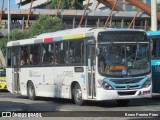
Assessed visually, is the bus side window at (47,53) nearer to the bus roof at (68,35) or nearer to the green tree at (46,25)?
the bus roof at (68,35)

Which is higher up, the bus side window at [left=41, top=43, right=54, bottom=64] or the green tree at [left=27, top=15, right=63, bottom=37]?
the green tree at [left=27, top=15, right=63, bottom=37]

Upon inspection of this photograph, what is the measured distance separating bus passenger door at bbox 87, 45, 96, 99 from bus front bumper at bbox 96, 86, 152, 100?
0.44 metres

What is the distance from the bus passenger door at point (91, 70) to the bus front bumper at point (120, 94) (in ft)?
1.45

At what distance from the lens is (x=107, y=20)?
98.8m

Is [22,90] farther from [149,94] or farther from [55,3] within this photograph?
[55,3]

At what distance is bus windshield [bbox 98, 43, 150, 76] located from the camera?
16703mm

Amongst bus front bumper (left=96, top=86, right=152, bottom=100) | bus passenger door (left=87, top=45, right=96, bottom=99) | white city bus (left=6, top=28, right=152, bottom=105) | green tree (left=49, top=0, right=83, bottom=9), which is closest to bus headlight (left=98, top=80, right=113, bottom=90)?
white city bus (left=6, top=28, right=152, bottom=105)

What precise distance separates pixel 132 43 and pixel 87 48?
1692mm

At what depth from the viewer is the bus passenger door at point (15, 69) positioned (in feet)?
77.3

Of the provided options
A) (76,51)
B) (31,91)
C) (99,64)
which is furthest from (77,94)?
(31,91)

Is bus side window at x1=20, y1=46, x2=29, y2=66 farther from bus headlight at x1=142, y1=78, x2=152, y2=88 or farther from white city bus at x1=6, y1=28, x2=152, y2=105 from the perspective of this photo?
bus headlight at x1=142, y1=78, x2=152, y2=88

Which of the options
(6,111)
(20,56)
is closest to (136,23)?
(20,56)

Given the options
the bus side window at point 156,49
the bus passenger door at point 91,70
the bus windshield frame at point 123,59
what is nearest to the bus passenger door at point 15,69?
the bus passenger door at point 91,70

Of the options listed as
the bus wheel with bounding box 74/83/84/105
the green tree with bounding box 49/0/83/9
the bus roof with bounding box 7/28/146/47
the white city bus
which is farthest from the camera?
the green tree with bounding box 49/0/83/9
